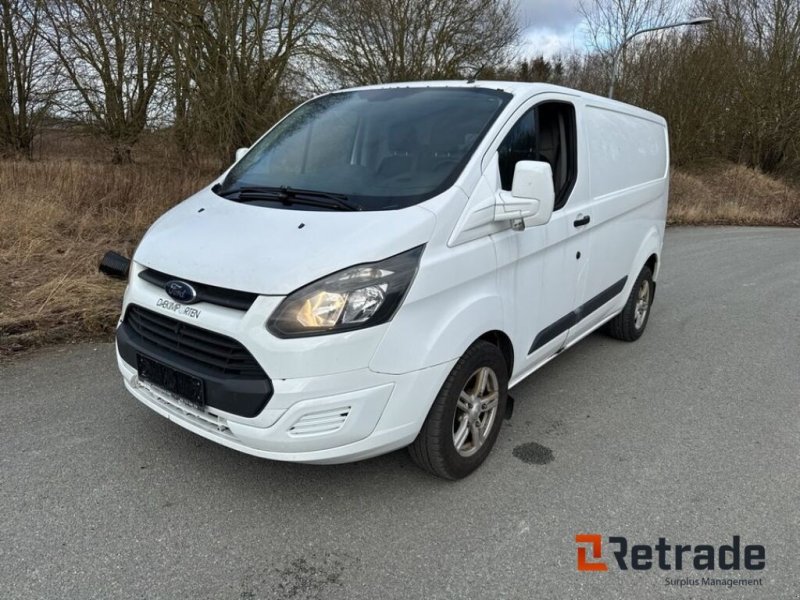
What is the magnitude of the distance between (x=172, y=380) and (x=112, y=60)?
1116 centimetres

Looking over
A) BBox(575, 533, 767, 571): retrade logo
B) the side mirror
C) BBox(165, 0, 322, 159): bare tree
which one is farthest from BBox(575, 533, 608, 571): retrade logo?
BBox(165, 0, 322, 159): bare tree

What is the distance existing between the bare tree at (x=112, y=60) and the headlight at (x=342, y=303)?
9.11 meters

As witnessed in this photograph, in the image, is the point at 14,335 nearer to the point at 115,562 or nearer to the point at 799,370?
the point at 115,562

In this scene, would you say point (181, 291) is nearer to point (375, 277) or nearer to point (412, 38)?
point (375, 277)

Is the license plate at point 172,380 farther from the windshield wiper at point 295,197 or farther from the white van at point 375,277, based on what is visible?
the windshield wiper at point 295,197

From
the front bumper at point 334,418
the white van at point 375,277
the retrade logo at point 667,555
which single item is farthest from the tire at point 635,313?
the front bumper at point 334,418

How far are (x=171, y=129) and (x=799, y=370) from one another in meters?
10.5

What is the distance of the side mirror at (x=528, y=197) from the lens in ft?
8.80

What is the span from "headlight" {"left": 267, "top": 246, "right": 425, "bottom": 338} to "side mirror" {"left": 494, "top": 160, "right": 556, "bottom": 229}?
755 millimetres

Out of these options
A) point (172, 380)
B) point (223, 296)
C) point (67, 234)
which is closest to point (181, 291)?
point (223, 296)

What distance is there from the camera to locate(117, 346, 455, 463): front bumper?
232cm

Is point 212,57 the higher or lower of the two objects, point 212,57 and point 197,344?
the higher

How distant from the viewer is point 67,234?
7.31m

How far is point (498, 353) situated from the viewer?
2934 mm
